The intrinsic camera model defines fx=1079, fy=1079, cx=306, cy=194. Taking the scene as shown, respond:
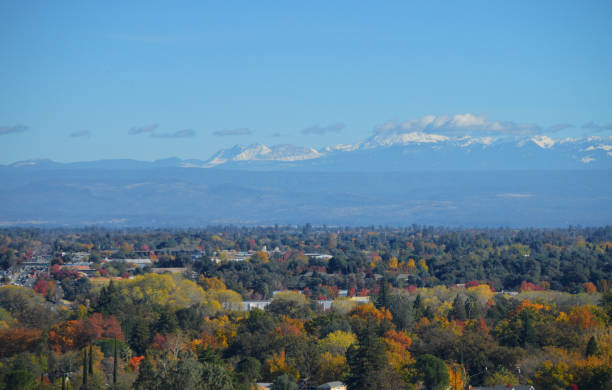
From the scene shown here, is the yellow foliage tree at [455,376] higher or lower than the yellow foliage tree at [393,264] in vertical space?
lower

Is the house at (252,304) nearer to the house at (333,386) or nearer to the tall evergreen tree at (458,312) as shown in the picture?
the tall evergreen tree at (458,312)

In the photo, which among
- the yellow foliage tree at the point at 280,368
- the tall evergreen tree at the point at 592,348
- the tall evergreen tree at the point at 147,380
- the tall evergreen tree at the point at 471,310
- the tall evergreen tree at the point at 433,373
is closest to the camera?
the tall evergreen tree at the point at 147,380

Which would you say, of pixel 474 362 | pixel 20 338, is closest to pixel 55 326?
pixel 20 338

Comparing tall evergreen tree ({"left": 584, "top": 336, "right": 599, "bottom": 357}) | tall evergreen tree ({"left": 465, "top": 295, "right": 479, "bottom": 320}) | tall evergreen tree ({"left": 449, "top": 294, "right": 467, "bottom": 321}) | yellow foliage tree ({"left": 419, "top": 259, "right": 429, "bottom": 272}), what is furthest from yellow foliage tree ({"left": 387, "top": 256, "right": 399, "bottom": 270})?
tall evergreen tree ({"left": 584, "top": 336, "right": 599, "bottom": 357})

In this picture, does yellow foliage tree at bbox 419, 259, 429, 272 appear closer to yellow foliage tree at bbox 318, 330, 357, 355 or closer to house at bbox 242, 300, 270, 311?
house at bbox 242, 300, 270, 311

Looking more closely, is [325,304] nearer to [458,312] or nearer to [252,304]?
[252,304]

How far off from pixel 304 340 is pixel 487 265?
72311 mm

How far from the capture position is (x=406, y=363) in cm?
5550

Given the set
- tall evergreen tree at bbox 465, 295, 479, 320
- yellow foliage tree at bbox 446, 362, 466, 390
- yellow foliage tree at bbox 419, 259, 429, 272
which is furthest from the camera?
yellow foliage tree at bbox 419, 259, 429, 272

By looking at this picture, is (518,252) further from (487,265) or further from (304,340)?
(304,340)

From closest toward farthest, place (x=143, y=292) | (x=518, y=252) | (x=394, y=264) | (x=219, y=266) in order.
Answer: (x=143, y=292) → (x=219, y=266) → (x=394, y=264) → (x=518, y=252)

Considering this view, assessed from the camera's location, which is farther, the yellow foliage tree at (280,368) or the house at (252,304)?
the house at (252,304)

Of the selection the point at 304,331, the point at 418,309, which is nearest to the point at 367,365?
the point at 304,331

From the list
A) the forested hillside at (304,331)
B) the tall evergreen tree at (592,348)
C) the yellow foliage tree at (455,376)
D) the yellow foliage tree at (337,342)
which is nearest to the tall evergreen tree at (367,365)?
the forested hillside at (304,331)
